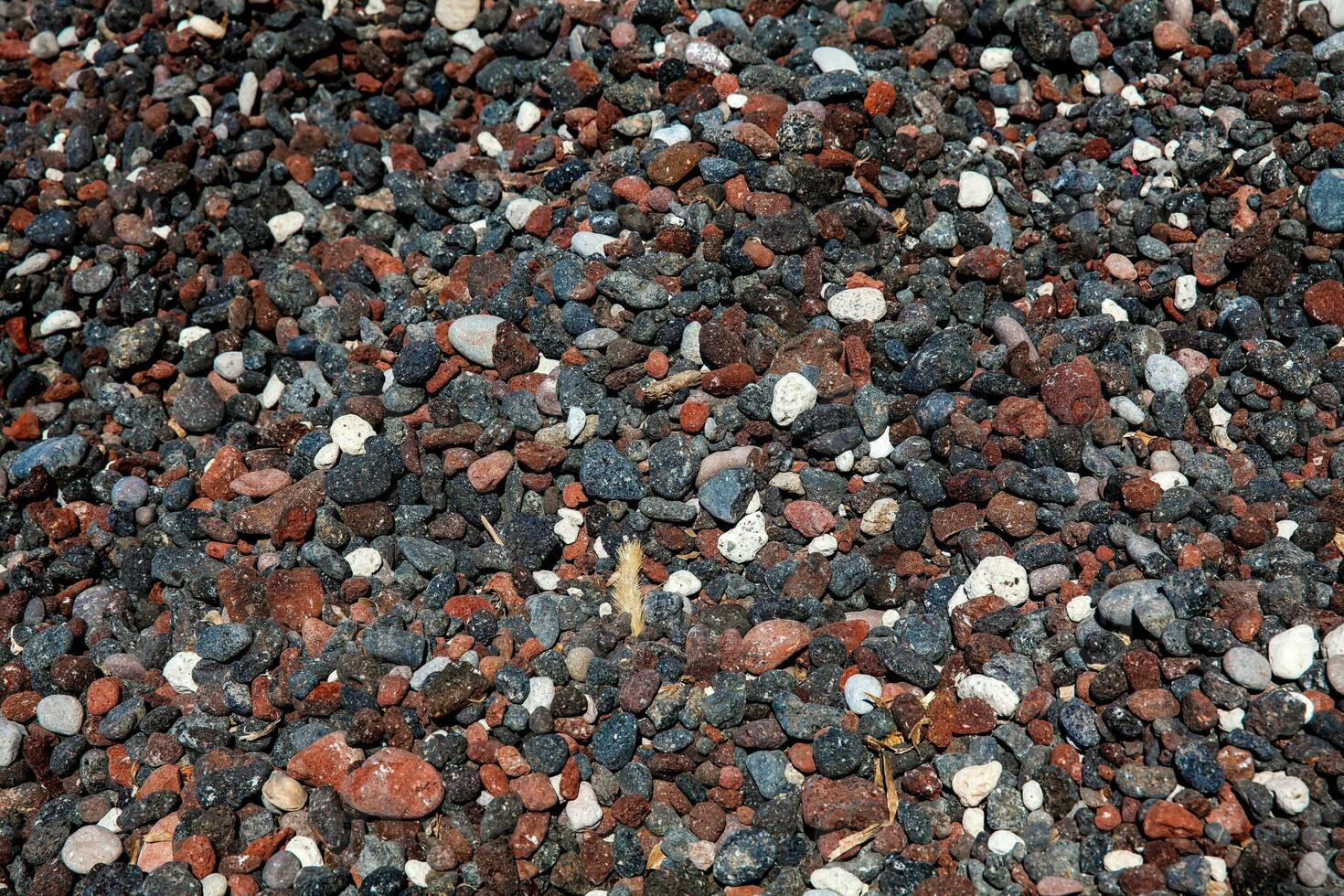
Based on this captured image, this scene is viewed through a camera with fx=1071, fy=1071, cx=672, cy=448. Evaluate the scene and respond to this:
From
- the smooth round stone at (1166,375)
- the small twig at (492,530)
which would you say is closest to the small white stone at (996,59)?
the smooth round stone at (1166,375)

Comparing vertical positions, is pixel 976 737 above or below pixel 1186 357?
Answer: below

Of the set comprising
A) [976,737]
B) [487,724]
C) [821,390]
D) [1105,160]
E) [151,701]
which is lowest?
[151,701]

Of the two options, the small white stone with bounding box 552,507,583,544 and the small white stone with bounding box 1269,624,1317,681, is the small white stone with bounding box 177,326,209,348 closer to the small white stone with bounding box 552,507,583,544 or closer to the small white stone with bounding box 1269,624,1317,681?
the small white stone with bounding box 552,507,583,544

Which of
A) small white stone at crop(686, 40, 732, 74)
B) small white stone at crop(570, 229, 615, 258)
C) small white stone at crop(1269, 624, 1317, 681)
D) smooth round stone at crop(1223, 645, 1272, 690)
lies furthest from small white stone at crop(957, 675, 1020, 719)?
small white stone at crop(686, 40, 732, 74)

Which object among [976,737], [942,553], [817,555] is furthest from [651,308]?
[976,737]

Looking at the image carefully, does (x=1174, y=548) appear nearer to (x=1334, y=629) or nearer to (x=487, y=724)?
(x=1334, y=629)

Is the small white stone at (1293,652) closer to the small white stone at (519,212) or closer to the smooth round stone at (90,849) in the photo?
the small white stone at (519,212)

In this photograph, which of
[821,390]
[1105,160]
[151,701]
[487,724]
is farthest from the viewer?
[1105,160]

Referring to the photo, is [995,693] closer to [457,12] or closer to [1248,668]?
[1248,668]
